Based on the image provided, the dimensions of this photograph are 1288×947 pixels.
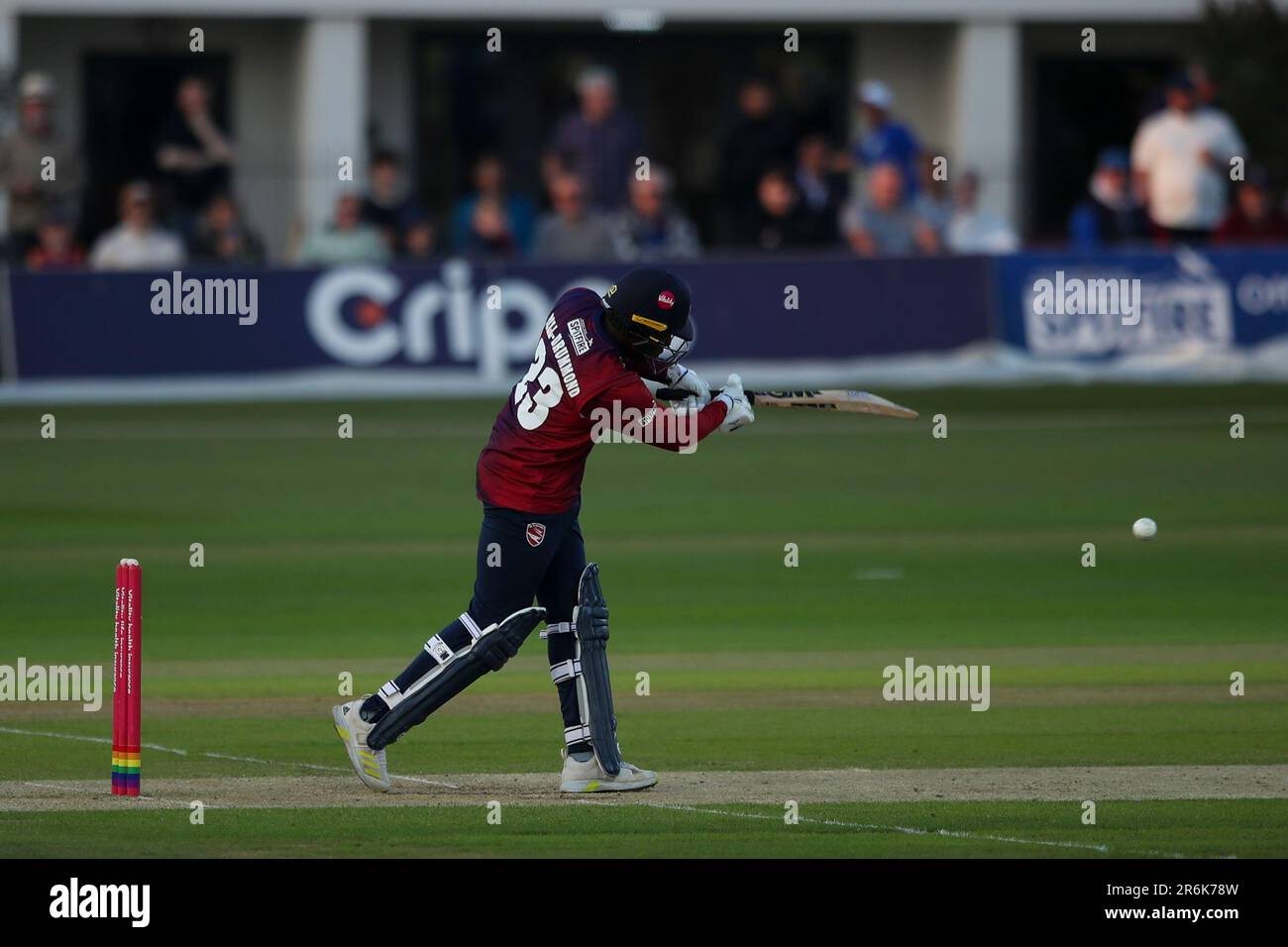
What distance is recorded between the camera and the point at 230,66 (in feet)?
114

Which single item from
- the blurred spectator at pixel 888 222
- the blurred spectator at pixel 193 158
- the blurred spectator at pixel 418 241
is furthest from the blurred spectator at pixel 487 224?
the blurred spectator at pixel 888 222

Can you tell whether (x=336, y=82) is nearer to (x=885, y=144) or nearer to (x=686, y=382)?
(x=885, y=144)

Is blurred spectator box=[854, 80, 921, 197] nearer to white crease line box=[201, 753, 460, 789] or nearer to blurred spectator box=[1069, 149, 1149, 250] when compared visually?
blurred spectator box=[1069, 149, 1149, 250]

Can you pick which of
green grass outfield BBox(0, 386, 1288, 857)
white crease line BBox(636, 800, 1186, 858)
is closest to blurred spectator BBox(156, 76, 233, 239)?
green grass outfield BBox(0, 386, 1288, 857)

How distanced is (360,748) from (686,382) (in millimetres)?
1996

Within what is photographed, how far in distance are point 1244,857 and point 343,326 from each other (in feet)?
59.3

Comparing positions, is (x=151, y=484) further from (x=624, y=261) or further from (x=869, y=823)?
(x=869, y=823)

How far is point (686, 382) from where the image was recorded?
986cm

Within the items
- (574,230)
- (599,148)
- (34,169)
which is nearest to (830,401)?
(574,230)

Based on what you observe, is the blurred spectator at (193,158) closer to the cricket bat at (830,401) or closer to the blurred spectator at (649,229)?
the blurred spectator at (649,229)

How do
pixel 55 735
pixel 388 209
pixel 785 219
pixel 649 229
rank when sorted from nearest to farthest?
pixel 55 735, pixel 388 209, pixel 649 229, pixel 785 219

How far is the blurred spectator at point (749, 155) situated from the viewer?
95.1 feet

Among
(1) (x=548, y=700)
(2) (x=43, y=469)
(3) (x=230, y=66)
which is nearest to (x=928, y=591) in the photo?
(1) (x=548, y=700)

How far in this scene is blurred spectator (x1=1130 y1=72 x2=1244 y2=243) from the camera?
2706 cm
